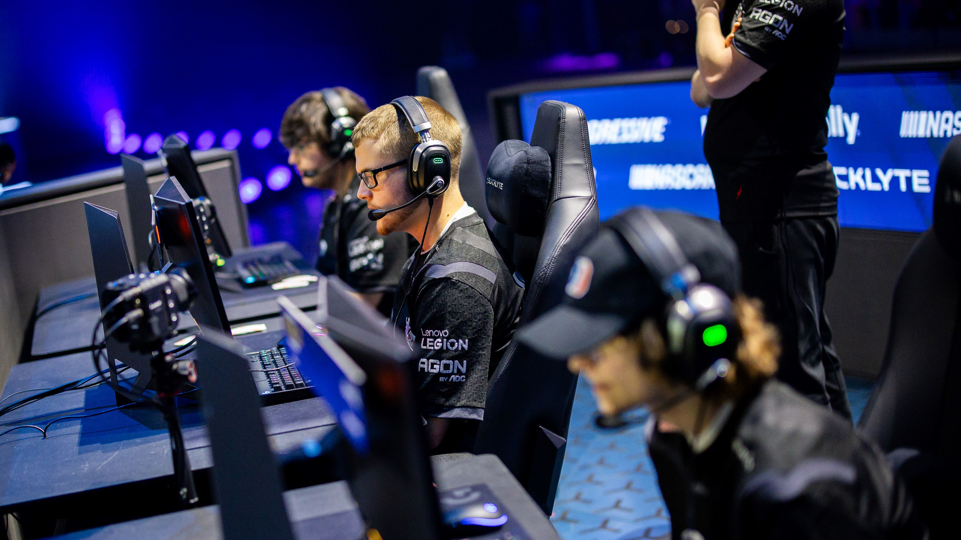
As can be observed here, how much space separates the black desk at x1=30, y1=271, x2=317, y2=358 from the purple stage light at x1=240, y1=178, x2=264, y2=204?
3.34m

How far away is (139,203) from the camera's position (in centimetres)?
225

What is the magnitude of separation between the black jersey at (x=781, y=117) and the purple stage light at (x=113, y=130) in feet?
15.5

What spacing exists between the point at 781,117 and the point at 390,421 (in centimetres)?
145

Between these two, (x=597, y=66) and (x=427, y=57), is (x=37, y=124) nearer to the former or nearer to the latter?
(x=427, y=57)

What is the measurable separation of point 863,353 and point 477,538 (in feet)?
7.21

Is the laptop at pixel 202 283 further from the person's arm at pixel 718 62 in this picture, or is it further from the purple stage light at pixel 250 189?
the purple stage light at pixel 250 189

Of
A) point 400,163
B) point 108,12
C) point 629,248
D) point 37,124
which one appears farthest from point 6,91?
point 629,248

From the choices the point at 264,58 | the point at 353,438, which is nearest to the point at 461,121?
the point at 353,438

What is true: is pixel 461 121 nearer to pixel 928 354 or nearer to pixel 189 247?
pixel 189 247

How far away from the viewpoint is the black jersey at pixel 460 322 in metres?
1.36

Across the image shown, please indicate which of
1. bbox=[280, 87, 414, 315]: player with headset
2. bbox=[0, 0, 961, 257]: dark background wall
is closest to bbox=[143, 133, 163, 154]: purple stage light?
bbox=[0, 0, 961, 257]: dark background wall

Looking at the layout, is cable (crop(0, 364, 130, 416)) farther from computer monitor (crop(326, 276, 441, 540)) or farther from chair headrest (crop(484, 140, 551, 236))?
computer monitor (crop(326, 276, 441, 540))

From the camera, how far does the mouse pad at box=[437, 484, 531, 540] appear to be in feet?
3.24

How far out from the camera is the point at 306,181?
2.64 meters
